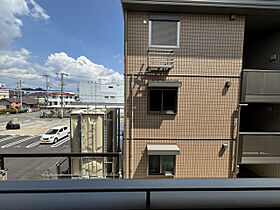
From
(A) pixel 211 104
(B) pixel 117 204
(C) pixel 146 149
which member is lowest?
(C) pixel 146 149

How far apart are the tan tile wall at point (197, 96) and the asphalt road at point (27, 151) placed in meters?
5.37

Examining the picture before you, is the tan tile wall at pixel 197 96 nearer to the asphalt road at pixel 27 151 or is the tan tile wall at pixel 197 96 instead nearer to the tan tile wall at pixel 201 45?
the tan tile wall at pixel 201 45

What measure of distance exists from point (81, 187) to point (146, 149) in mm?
3052

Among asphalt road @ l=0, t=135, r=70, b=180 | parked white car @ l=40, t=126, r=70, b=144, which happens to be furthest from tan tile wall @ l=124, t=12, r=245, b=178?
parked white car @ l=40, t=126, r=70, b=144

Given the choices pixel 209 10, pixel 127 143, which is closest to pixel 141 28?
pixel 209 10

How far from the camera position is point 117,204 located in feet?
2.51

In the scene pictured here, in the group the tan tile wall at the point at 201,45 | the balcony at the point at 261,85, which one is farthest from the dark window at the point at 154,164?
the balcony at the point at 261,85

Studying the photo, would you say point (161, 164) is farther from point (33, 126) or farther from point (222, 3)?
point (33, 126)

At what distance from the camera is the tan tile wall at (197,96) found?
11.6 ft

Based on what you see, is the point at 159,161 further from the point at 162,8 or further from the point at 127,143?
the point at 162,8

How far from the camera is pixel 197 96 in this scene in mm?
3678

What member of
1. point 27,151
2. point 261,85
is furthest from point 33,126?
point 261,85

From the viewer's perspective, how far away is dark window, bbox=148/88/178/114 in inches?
142

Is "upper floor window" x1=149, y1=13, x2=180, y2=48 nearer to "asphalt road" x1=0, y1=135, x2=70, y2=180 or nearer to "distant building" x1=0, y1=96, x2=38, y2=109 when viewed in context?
"asphalt road" x1=0, y1=135, x2=70, y2=180
